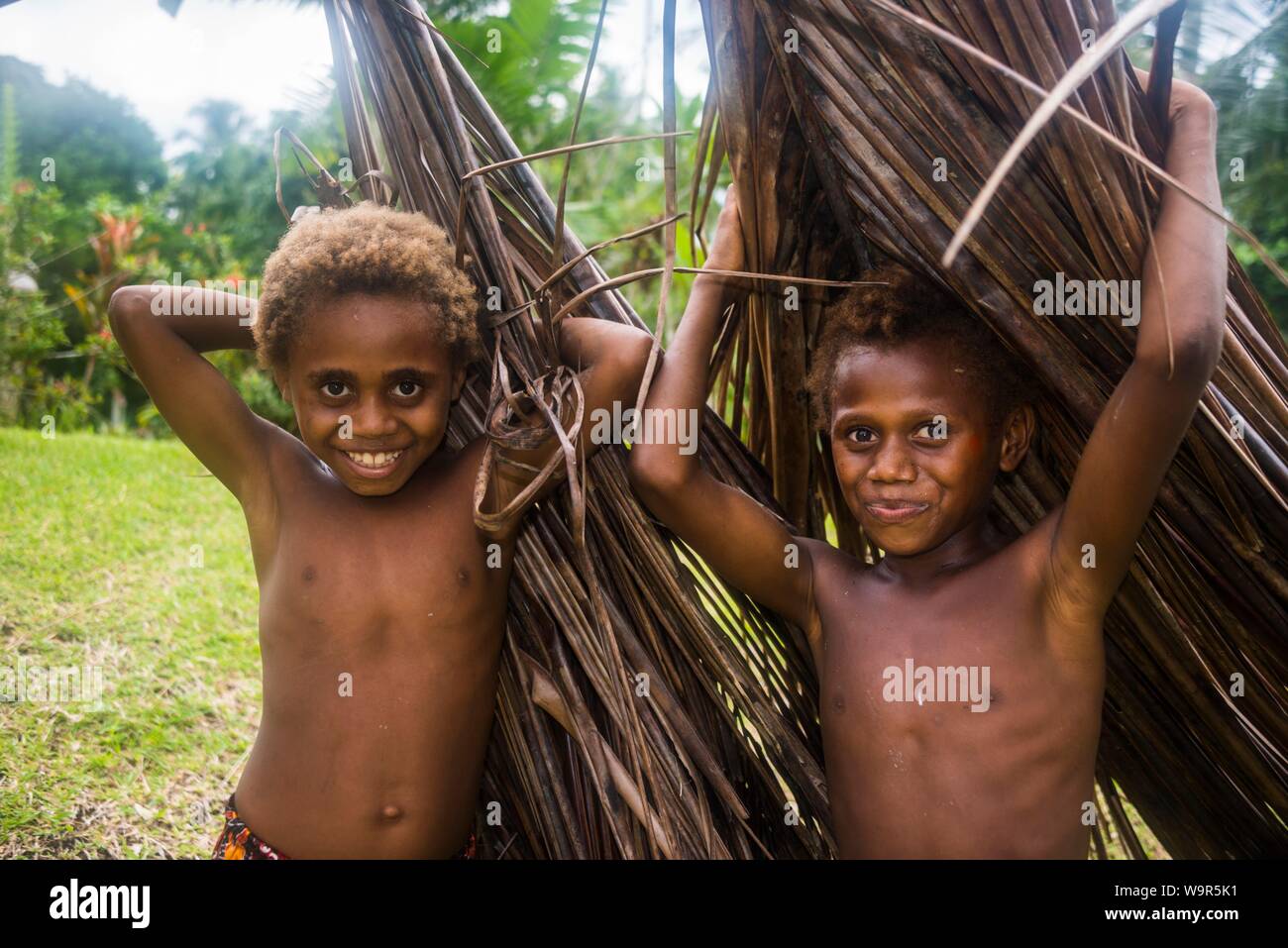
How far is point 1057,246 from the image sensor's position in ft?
4.62

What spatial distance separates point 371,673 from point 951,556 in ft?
2.97

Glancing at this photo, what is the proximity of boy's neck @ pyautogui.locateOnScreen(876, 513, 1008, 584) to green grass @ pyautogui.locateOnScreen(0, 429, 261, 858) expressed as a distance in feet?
4.55

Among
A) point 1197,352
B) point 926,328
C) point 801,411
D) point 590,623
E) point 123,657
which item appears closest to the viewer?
point 1197,352

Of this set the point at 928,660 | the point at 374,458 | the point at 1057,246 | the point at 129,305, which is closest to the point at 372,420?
the point at 374,458

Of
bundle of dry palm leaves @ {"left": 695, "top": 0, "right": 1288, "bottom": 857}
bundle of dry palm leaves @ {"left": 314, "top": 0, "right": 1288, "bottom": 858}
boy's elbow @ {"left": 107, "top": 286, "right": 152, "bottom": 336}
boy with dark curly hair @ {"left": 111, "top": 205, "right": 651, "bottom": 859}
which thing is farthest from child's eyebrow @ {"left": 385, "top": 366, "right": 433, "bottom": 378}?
bundle of dry palm leaves @ {"left": 695, "top": 0, "right": 1288, "bottom": 857}

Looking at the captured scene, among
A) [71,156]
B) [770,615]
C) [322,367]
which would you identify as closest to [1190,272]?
[770,615]

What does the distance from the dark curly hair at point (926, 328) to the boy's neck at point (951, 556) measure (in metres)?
0.18

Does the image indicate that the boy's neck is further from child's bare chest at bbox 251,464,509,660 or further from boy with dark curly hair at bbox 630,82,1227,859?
child's bare chest at bbox 251,464,509,660

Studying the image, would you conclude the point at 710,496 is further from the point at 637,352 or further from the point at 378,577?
the point at 378,577

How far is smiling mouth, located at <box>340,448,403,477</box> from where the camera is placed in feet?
5.02

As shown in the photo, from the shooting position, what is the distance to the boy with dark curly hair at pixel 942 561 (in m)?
1.33

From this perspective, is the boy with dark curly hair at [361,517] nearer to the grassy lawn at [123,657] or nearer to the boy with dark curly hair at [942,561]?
the boy with dark curly hair at [942,561]

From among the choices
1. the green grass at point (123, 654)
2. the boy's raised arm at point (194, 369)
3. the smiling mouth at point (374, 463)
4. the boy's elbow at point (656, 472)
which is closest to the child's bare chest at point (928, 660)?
the boy's elbow at point (656, 472)
